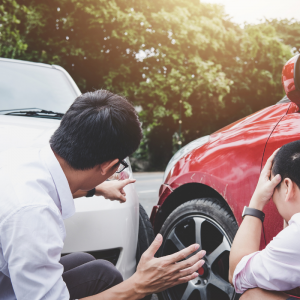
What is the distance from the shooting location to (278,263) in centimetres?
131

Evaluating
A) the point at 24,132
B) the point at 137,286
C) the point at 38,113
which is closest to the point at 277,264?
the point at 137,286

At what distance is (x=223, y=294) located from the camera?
6.89 feet

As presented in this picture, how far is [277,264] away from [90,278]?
2.79 ft

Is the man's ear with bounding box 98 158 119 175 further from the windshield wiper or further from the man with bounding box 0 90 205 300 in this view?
the windshield wiper

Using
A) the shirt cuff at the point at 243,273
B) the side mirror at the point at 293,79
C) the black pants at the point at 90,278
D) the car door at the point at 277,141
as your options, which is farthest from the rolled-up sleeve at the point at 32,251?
the side mirror at the point at 293,79

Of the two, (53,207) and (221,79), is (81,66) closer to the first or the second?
(221,79)

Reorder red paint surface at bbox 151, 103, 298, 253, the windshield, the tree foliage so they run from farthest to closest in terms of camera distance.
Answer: the tree foliage
the windshield
red paint surface at bbox 151, 103, 298, 253

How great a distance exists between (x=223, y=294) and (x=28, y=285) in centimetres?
136

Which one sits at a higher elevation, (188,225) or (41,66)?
(41,66)

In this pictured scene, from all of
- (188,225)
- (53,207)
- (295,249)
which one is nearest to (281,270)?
(295,249)

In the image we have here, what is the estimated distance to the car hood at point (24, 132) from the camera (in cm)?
200

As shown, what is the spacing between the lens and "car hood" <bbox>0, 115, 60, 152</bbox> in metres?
2.00

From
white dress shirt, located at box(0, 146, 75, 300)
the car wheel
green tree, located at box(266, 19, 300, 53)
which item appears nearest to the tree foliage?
green tree, located at box(266, 19, 300, 53)

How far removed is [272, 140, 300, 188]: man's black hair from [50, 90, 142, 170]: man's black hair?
0.63m
